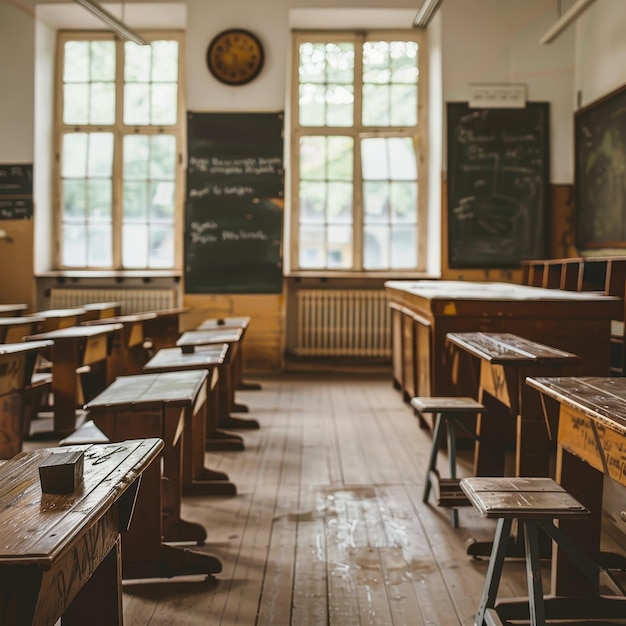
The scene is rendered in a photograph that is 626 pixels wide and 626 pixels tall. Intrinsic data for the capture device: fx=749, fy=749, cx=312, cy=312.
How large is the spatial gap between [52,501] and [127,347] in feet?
13.8

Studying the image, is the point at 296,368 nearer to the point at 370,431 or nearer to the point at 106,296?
the point at 106,296

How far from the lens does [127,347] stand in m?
5.38

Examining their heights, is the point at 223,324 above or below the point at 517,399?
above

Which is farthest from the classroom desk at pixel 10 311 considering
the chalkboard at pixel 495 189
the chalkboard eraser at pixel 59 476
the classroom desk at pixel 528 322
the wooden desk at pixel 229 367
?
the chalkboard eraser at pixel 59 476

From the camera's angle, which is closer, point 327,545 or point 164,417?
point 164,417

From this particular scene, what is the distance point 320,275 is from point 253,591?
530 cm

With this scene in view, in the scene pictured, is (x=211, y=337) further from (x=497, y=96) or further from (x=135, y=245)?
(x=497, y=96)

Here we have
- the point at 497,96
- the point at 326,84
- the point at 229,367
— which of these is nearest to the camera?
the point at 229,367

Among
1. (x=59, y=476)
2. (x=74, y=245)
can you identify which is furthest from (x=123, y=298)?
(x=59, y=476)

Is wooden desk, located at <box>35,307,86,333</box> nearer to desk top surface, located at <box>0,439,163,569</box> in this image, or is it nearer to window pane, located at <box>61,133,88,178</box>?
window pane, located at <box>61,133,88,178</box>

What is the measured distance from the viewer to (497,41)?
7188 millimetres

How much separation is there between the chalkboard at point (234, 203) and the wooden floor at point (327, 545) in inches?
114

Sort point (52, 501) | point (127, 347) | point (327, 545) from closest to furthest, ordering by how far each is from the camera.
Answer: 1. point (52, 501)
2. point (327, 545)
3. point (127, 347)

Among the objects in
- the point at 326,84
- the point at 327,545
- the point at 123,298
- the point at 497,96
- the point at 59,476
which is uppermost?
the point at 326,84
